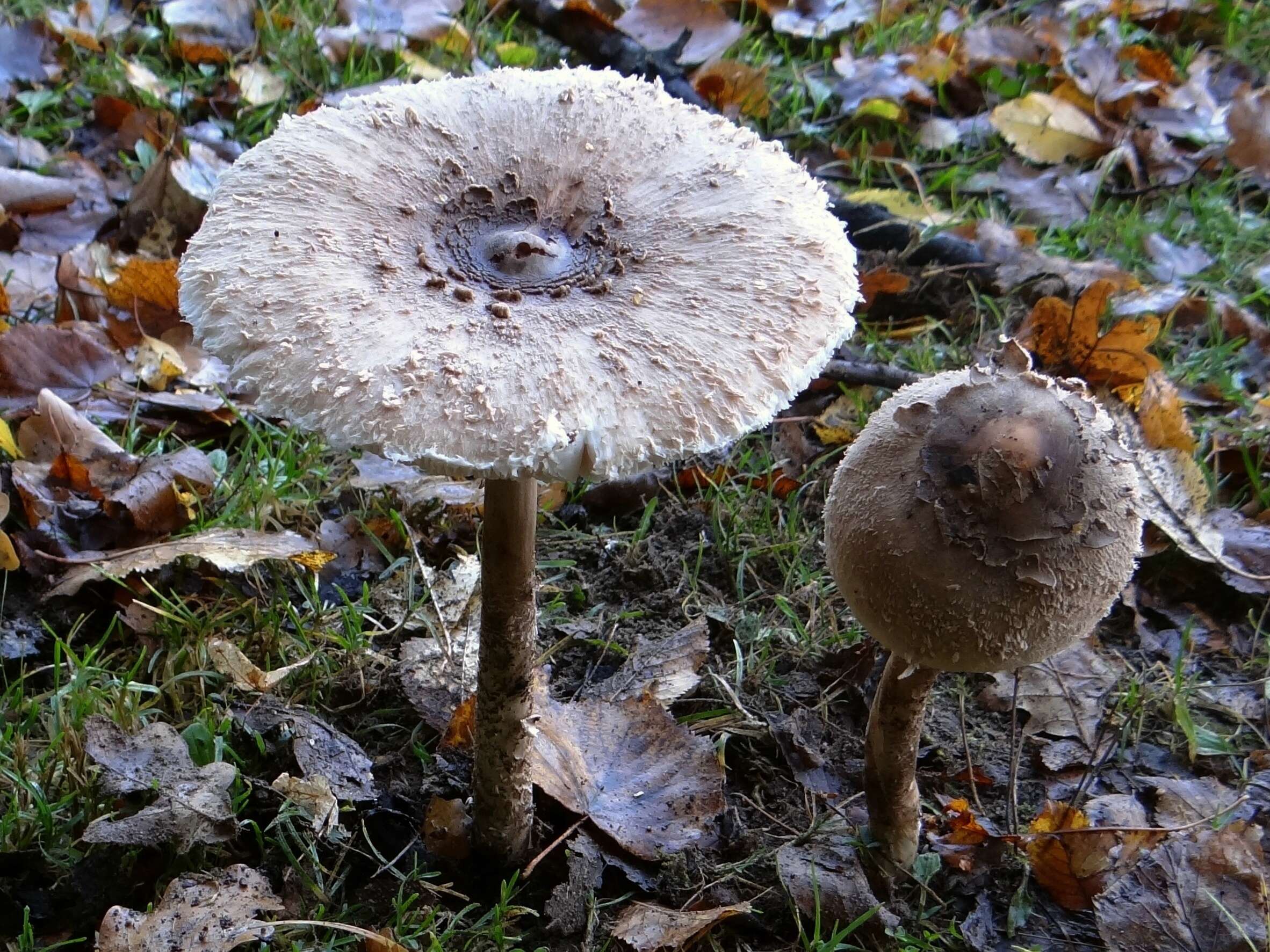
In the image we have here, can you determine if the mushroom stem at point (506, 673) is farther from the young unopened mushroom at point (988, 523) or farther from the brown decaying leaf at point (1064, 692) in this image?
the brown decaying leaf at point (1064, 692)

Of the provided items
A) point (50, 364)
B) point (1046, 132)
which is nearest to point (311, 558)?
point (50, 364)

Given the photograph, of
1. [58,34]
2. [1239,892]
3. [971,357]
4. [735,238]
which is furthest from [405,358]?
[58,34]

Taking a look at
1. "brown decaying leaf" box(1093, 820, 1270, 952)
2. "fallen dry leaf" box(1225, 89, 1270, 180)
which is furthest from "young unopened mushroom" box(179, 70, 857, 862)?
"fallen dry leaf" box(1225, 89, 1270, 180)

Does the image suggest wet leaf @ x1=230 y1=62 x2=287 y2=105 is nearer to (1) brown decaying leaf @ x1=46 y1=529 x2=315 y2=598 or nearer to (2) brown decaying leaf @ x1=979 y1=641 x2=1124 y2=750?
(1) brown decaying leaf @ x1=46 y1=529 x2=315 y2=598

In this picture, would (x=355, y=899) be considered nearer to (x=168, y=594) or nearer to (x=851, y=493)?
(x=168, y=594)

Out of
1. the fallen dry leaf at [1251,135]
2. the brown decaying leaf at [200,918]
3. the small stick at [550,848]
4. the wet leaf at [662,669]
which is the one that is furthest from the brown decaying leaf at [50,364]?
the fallen dry leaf at [1251,135]
